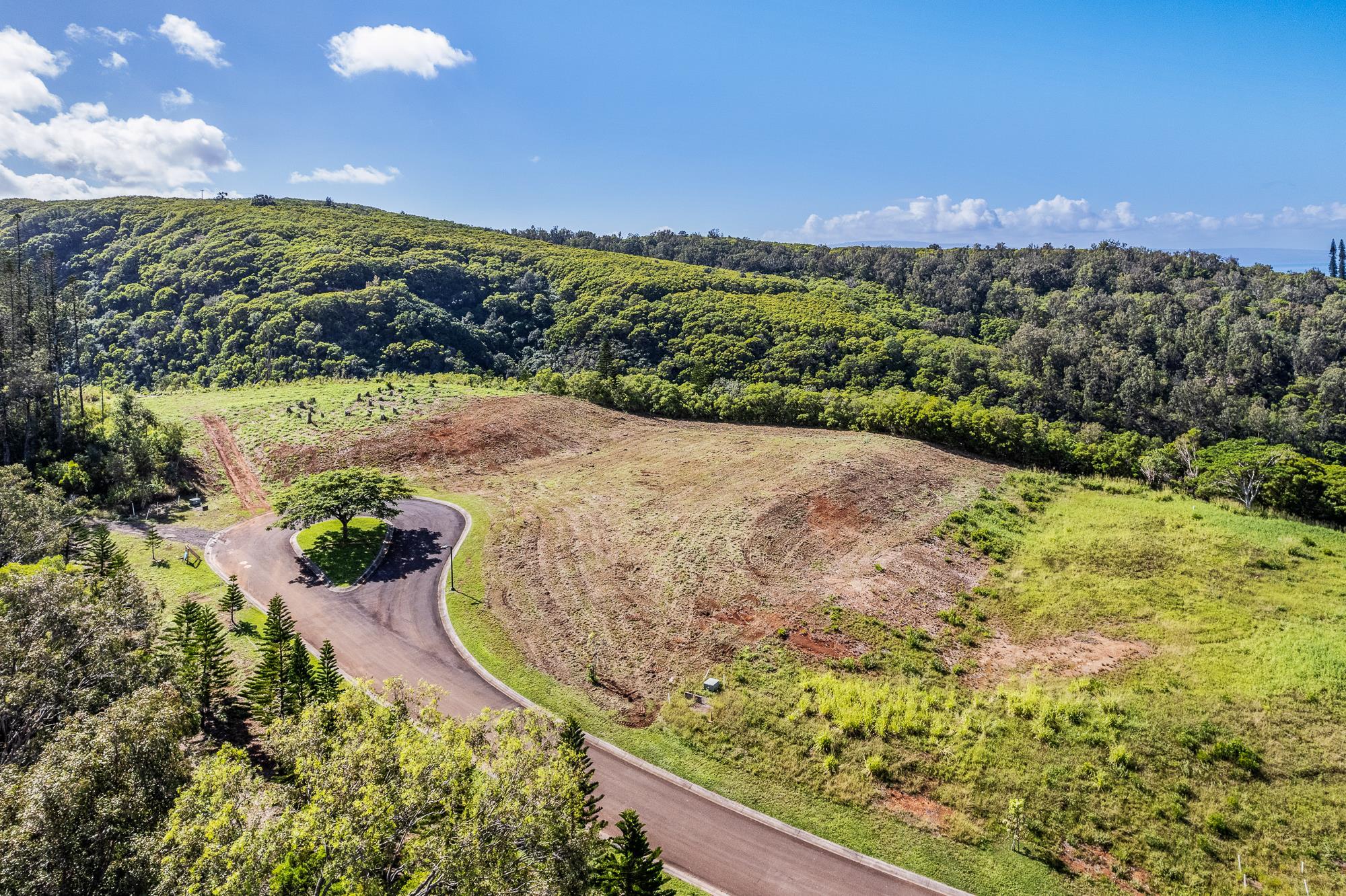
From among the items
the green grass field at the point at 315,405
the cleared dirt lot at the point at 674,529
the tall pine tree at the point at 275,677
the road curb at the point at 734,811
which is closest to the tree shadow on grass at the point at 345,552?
the cleared dirt lot at the point at 674,529

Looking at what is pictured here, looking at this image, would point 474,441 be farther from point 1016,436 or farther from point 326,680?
point 1016,436

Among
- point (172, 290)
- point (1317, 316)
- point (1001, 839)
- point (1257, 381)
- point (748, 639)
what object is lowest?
point (1001, 839)

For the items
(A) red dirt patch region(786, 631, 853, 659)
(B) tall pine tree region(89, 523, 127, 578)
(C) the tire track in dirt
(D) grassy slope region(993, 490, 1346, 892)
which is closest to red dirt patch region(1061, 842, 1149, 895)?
(D) grassy slope region(993, 490, 1346, 892)

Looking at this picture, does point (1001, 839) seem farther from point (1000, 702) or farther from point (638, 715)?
point (638, 715)

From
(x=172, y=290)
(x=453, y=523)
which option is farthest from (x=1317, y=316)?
(x=172, y=290)

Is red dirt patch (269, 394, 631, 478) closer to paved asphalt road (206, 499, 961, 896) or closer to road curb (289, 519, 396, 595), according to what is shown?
paved asphalt road (206, 499, 961, 896)

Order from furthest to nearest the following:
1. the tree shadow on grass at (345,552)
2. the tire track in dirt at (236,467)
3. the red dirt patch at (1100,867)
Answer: the tire track in dirt at (236,467) → the tree shadow on grass at (345,552) → the red dirt patch at (1100,867)

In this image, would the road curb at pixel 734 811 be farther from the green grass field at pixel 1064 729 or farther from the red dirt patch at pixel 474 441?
the red dirt patch at pixel 474 441
